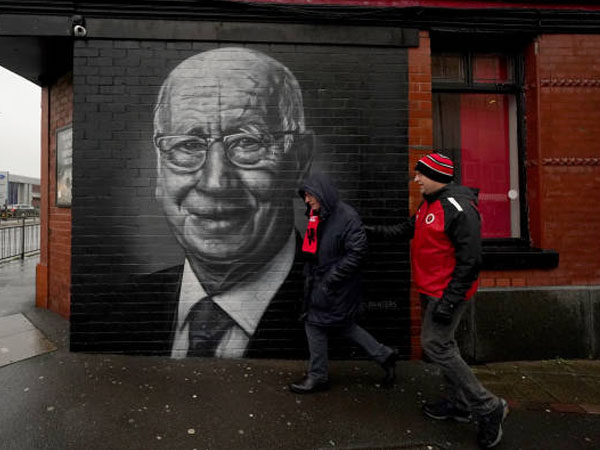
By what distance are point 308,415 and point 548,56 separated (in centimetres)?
459

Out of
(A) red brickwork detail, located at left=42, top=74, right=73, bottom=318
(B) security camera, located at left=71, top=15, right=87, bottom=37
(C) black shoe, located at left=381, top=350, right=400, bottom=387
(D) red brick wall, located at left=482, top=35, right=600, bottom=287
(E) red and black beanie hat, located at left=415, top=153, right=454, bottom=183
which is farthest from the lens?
(A) red brickwork detail, located at left=42, top=74, right=73, bottom=318

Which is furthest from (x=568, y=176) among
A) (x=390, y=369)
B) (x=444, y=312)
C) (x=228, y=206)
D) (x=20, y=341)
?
(x=20, y=341)

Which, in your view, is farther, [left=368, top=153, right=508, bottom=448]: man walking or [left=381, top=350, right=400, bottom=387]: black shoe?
[left=381, top=350, right=400, bottom=387]: black shoe

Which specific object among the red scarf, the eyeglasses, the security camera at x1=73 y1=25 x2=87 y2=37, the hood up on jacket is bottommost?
the red scarf

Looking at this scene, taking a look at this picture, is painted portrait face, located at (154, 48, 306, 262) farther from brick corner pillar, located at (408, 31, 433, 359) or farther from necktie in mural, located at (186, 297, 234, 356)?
brick corner pillar, located at (408, 31, 433, 359)

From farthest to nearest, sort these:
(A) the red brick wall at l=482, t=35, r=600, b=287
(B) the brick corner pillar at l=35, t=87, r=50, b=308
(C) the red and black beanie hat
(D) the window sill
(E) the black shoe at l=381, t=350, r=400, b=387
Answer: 1. (B) the brick corner pillar at l=35, t=87, r=50, b=308
2. (A) the red brick wall at l=482, t=35, r=600, b=287
3. (D) the window sill
4. (E) the black shoe at l=381, t=350, r=400, b=387
5. (C) the red and black beanie hat

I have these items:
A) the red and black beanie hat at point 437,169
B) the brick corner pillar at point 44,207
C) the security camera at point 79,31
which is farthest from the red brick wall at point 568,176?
the brick corner pillar at point 44,207

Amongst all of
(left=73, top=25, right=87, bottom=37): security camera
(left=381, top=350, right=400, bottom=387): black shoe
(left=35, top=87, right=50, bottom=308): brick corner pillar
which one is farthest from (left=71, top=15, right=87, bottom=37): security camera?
(left=381, top=350, right=400, bottom=387): black shoe

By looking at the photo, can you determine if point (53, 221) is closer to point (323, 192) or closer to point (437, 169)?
point (323, 192)

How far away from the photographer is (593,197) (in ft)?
14.5

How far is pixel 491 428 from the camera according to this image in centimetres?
268

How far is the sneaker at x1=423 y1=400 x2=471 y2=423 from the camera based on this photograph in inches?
119

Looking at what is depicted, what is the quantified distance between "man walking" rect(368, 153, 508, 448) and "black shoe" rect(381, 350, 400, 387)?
489mm

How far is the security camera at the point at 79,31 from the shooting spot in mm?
4082
